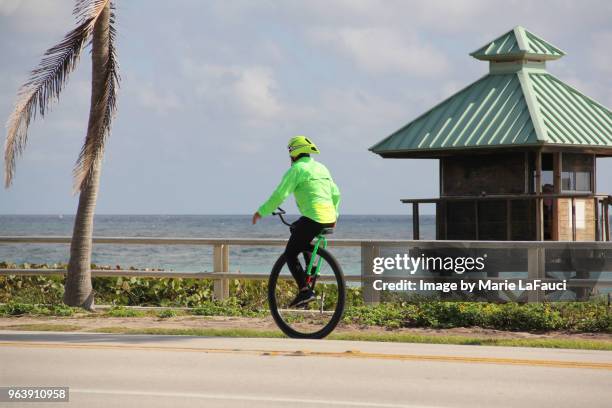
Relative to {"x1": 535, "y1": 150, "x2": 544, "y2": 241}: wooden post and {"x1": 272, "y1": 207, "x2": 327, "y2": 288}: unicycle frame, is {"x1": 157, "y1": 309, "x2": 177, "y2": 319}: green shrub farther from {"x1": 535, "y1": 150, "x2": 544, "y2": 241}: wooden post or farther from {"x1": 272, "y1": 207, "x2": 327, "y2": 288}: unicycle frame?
{"x1": 535, "y1": 150, "x2": 544, "y2": 241}: wooden post

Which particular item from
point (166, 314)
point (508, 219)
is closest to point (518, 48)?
point (508, 219)

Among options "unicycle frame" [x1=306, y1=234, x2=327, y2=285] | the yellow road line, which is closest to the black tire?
"unicycle frame" [x1=306, y1=234, x2=327, y2=285]

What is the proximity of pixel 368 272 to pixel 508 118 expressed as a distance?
623 cm

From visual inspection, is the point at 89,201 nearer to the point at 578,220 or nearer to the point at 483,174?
the point at 483,174

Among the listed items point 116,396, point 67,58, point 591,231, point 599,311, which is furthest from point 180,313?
point 591,231

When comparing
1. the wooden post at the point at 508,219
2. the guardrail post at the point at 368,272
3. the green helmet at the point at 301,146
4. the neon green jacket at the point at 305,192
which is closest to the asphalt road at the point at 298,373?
the neon green jacket at the point at 305,192

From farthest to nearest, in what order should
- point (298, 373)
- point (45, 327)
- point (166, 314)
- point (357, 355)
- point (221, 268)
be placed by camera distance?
point (221, 268), point (166, 314), point (45, 327), point (357, 355), point (298, 373)

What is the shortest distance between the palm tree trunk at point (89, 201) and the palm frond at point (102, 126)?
0.13 ft

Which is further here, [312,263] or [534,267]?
[534,267]

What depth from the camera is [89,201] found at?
51.1 feet

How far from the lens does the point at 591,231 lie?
20219 millimetres

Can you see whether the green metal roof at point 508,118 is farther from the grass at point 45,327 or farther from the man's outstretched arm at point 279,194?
the grass at point 45,327

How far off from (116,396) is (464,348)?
187 inches

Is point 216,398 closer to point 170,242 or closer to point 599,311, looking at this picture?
point 599,311
